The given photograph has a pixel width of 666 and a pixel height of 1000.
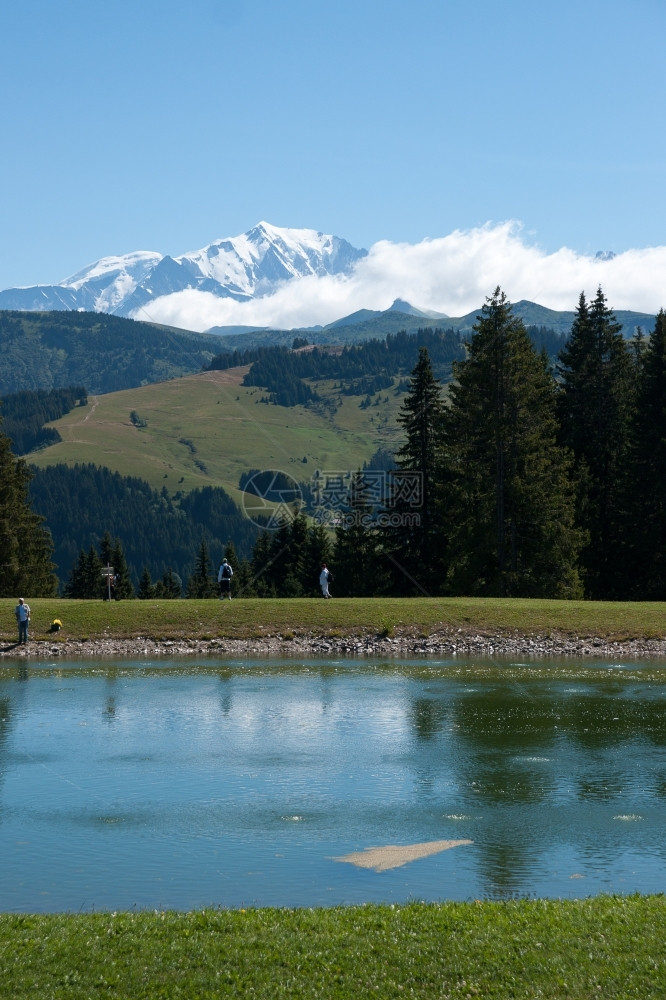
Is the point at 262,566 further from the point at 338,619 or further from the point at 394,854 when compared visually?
the point at 394,854

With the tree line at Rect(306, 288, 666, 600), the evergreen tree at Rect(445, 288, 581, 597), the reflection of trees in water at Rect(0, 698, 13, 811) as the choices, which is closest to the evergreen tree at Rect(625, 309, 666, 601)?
the tree line at Rect(306, 288, 666, 600)

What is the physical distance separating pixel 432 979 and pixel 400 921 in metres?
1.87

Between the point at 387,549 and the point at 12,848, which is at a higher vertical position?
the point at 387,549

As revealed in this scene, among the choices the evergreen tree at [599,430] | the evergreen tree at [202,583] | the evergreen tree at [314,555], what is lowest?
the evergreen tree at [202,583]

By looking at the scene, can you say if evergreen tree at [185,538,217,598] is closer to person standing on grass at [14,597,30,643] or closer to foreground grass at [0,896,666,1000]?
person standing on grass at [14,597,30,643]

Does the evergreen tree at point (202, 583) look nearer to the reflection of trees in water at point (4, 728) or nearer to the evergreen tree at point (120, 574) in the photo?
the evergreen tree at point (120, 574)

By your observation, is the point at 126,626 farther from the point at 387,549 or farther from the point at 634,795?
the point at 634,795

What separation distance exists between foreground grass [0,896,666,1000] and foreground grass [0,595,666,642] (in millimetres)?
41047

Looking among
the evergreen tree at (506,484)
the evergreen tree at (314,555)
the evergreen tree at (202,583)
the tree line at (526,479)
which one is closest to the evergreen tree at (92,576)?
the evergreen tree at (202,583)

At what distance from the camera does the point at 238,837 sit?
2144 centimetres

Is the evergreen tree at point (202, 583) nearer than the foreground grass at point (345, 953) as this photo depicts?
No

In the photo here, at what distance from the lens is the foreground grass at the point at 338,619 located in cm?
5609

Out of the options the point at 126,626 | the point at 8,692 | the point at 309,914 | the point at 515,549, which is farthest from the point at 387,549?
the point at 309,914

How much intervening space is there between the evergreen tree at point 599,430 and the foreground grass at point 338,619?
17129mm
